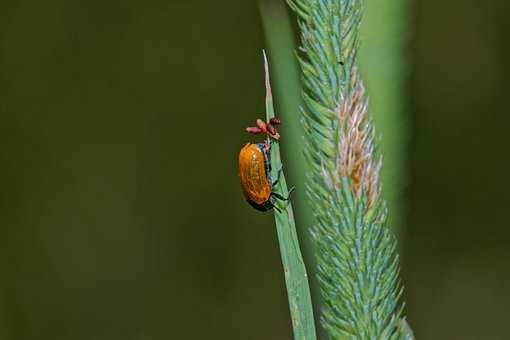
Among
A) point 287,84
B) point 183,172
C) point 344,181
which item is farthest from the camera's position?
point 183,172

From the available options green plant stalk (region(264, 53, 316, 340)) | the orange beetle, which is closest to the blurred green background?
the orange beetle

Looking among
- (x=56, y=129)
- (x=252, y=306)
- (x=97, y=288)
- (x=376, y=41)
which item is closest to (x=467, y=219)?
(x=252, y=306)

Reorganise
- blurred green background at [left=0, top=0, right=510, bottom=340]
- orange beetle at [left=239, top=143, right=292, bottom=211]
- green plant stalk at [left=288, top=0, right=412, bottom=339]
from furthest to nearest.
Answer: blurred green background at [left=0, top=0, right=510, bottom=340] → orange beetle at [left=239, top=143, right=292, bottom=211] → green plant stalk at [left=288, top=0, right=412, bottom=339]

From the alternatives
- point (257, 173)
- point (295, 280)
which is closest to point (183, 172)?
point (257, 173)

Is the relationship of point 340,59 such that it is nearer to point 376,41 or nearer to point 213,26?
point 376,41

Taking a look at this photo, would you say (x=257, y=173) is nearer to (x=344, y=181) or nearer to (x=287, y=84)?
(x=287, y=84)

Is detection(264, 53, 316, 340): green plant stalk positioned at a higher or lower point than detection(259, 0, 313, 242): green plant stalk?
lower

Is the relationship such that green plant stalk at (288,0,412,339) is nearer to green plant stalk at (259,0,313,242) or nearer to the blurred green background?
green plant stalk at (259,0,313,242)

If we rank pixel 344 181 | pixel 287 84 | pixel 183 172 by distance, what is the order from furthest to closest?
pixel 183 172
pixel 287 84
pixel 344 181
